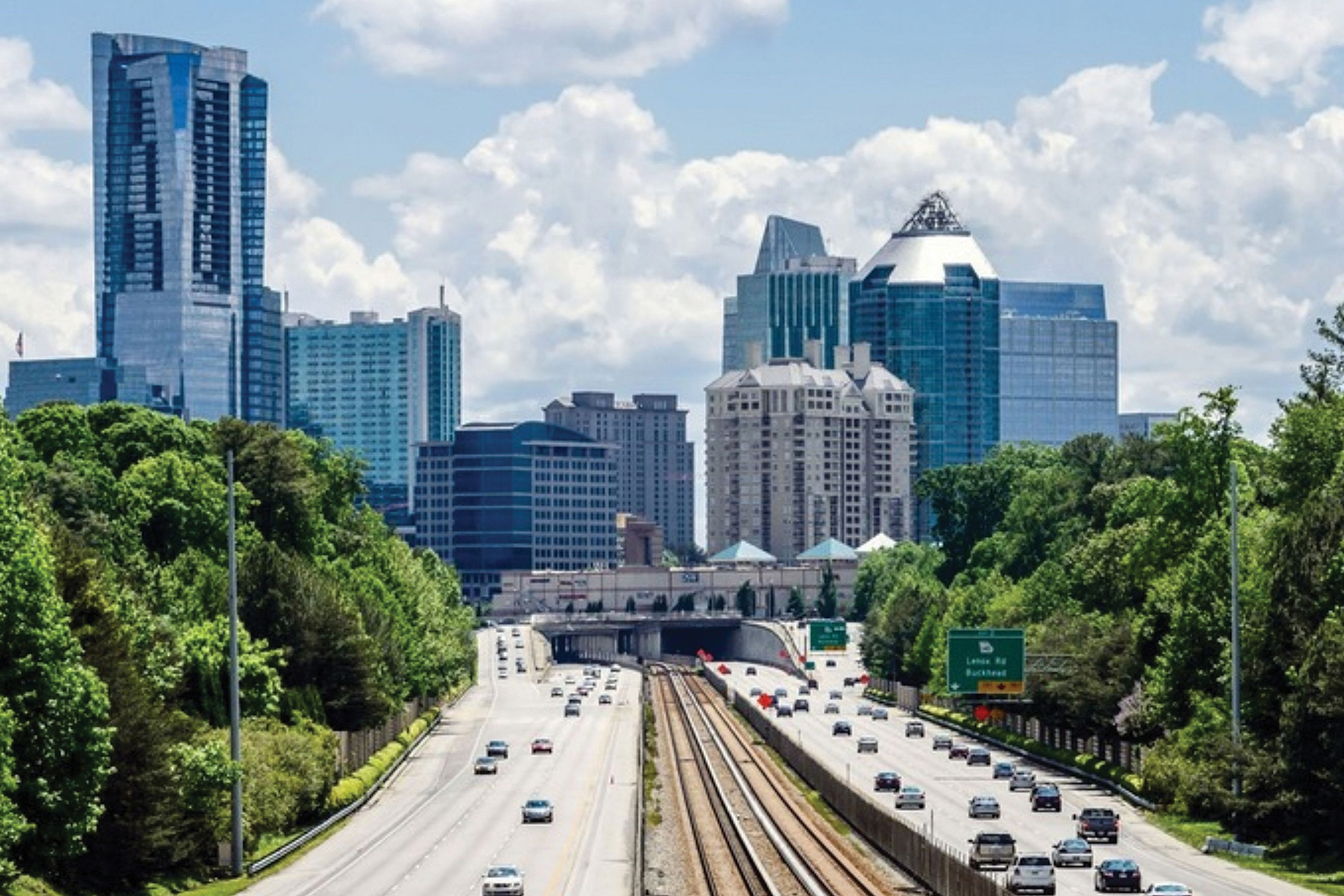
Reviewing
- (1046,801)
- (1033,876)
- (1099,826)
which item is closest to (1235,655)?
(1099,826)

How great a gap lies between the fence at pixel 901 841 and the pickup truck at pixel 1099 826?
16.3ft

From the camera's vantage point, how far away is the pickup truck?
96875mm

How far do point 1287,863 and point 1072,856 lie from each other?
A: 308 inches

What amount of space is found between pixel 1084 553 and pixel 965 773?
87.6 feet

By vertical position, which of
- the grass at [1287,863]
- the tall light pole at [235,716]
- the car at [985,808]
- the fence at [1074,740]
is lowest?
the grass at [1287,863]

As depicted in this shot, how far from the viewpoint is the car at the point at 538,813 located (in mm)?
110000

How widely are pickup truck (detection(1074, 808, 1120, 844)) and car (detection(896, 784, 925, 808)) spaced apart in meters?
18.7

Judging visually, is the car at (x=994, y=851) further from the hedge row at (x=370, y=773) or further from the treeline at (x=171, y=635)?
the hedge row at (x=370, y=773)

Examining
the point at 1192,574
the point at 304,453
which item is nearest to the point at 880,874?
the point at 1192,574

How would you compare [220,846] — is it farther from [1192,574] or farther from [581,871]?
[1192,574]

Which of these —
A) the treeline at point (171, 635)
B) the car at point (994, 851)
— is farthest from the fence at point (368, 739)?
the car at point (994, 851)

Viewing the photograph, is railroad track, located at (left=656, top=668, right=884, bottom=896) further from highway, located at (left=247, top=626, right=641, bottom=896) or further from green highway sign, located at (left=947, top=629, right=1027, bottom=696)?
green highway sign, located at (left=947, top=629, right=1027, bottom=696)

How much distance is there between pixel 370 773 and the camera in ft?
436

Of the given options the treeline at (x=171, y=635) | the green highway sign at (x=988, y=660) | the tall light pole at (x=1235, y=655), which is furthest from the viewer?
the green highway sign at (x=988, y=660)
